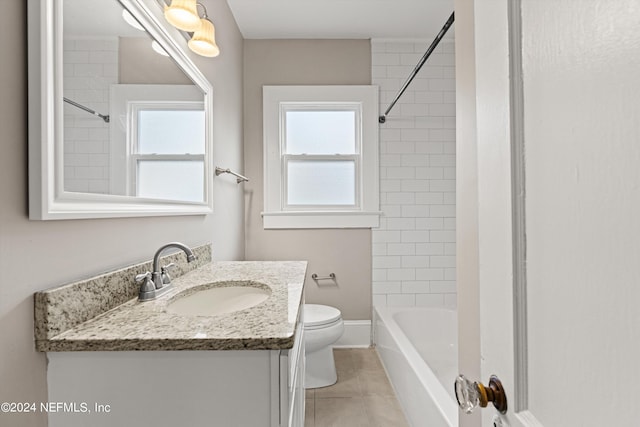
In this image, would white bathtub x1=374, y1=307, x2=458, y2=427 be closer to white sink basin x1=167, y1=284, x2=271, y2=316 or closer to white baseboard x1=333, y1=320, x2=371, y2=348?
white baseboard x1=333, y1=320, x2=371, y2=348

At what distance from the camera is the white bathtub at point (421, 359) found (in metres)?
1.45

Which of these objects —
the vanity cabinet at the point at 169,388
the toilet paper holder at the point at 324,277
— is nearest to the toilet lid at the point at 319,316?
the toilet paper holder at the point at 324,277

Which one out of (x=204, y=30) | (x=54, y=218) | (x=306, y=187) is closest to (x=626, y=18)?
(x=54, y=218)

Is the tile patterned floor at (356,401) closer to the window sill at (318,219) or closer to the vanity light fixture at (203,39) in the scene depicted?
the window sill at (318,219)

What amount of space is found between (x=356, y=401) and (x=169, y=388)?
1.55 meters

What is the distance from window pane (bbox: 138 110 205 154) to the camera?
120 centimetres

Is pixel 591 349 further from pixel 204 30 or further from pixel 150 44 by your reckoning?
pixel 204 30

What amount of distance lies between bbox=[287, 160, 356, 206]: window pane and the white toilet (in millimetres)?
967

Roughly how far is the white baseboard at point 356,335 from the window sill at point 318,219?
32.4 inches

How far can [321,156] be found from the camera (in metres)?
2.76

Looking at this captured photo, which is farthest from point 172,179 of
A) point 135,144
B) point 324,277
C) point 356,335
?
point 356,335

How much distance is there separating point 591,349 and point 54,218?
0.98 meters

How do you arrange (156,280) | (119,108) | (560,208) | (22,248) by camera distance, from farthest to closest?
(156,280)
(119,108)
(22,248)
(560,208)

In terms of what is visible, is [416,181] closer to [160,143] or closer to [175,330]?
[160,143]
